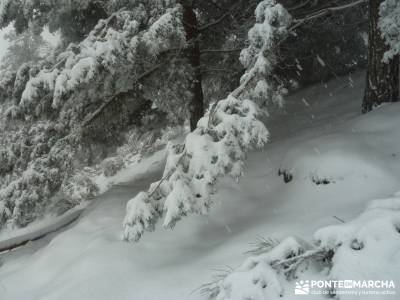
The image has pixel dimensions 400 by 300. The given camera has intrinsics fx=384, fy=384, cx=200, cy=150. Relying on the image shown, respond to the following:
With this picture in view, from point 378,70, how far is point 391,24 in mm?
916

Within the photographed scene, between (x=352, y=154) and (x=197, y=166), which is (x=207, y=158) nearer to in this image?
(x=197, y=166)

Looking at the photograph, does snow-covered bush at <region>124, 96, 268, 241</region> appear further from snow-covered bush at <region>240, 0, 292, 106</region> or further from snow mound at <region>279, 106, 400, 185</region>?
snow mound at <region>279, 106, 400, 185</region>

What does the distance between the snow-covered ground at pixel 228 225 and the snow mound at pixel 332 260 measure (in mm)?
884

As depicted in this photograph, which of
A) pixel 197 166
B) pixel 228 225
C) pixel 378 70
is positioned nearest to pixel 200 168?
pixel 197 166

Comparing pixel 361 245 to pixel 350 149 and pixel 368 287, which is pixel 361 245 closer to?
pixel 368 287

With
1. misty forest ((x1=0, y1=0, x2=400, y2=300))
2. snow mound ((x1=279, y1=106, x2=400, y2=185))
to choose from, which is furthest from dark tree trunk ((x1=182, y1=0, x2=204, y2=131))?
snow mound ((x1=279, y1=106, x2=400, y2=185))

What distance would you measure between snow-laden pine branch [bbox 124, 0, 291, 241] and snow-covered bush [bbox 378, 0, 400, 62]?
1.89m

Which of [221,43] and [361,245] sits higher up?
[221,43]

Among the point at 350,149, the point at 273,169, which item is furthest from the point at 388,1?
the point at 273,169

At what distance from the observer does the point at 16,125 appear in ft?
22.8

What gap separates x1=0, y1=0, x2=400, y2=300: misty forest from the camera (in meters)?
3.24

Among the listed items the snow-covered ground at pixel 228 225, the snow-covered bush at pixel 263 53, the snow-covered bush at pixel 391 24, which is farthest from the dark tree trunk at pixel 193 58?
the snow-covered bush at pixel 391 24

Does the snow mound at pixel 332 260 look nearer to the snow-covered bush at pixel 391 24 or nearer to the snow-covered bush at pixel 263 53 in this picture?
the snow-covered bush at pixel 263 53

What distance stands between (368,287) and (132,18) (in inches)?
225
